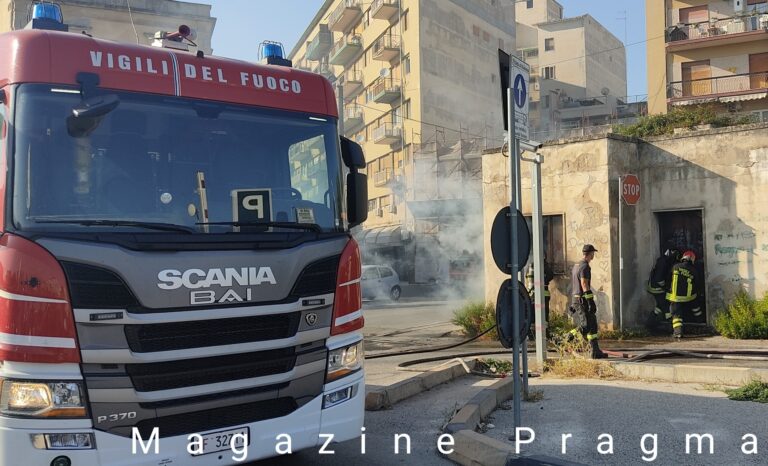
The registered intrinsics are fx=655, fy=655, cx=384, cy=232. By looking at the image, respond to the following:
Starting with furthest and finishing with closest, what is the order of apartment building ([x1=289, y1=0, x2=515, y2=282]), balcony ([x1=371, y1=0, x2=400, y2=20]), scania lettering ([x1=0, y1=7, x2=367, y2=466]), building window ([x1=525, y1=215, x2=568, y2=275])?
balcony ([x1=371, y1=0, x2=400, y2=20])
apartment building ([x1=289, y1=0, x2=515, y2=282])
building window ([x1=525, y1=215, x2=568, y2=275])
scania lettering ([x1=0, y1=7, x2=367, y2=466])

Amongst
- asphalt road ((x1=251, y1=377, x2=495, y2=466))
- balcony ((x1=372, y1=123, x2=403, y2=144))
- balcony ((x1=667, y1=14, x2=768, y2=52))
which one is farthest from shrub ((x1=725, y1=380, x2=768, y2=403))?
balcony ((x1=372, y1=123, x2=403, y2=144))

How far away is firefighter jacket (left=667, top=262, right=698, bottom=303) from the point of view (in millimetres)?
11898

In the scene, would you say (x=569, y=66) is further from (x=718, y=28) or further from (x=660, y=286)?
(x=660, y=286)

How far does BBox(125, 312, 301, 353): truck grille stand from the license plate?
1.80 ft

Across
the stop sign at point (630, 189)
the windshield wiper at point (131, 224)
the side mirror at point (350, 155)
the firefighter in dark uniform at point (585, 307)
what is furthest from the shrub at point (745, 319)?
the windshield wiper at point (131, 224)

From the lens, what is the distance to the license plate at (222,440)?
3.98 metres

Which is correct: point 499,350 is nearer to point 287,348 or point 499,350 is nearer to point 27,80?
point 287,348

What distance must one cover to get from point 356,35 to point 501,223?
48.2 metres

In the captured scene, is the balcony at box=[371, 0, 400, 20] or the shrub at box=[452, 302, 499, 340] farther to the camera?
the balcony at box=[371, 0, 400, 20]

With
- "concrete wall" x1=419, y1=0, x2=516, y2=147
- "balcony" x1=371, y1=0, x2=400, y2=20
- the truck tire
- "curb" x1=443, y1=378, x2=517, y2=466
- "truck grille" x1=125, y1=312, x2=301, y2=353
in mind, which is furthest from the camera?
Result: "balcony" x1=371, y1=0, x2=400, y2=20

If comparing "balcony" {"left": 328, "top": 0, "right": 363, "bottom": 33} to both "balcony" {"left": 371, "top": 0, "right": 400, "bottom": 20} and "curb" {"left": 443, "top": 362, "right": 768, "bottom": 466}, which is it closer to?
"balcony" {"left": 371, "top": 0, "right": 400, "bottom": 20}

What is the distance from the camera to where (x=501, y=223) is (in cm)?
536

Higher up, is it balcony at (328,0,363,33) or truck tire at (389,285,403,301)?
balcony at (328,0,363,33)

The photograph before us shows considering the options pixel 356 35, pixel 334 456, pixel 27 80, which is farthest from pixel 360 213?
pixel 356 35
